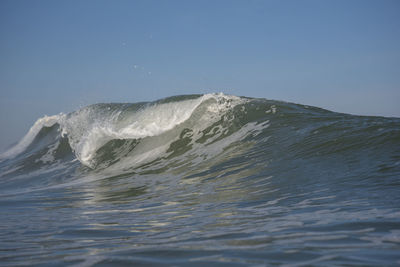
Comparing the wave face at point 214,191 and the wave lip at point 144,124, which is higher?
the wave lip at point 144,124

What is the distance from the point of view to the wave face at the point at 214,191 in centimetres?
208

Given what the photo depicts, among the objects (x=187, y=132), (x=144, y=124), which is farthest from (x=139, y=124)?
(x=187, y=132)

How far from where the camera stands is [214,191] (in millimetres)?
4730

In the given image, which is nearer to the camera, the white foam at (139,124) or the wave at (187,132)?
the wave at (187,132)

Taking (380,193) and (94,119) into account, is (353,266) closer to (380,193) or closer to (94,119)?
(380,193)

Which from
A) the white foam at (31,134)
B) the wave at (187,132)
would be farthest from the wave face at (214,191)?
the white foam at (31,134)

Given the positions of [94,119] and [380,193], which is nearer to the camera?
[380,193]

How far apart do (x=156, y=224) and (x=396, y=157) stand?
11.0 feet

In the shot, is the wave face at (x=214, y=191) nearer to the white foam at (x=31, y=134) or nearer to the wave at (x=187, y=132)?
the wave at (x=187, y=132)

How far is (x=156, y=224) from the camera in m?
3.07

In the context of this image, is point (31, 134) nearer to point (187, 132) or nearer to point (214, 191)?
point (187, 132)

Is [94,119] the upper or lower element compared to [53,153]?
upper

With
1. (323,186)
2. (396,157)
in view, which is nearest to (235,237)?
(323,186)

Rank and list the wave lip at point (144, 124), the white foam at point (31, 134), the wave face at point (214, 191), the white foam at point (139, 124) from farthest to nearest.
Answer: the white foam at point (31, 134), the white foam at point (139, 124), the wave lip at point (144, 124), the wave face at point (214, 191)
